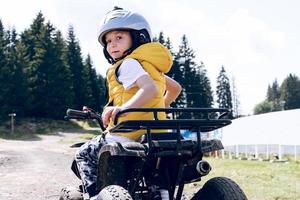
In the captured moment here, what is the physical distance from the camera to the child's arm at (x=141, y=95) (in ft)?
11.8

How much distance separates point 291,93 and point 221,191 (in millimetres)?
140702

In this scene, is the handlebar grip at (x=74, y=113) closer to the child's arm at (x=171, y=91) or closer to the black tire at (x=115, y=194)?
the black tire at (x=115, y=194)

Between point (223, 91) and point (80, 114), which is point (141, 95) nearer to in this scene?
point (80, 114)

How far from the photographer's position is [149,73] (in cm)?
382

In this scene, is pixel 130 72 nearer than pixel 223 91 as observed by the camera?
Yes

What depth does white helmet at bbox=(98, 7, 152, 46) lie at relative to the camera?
392 centimetres

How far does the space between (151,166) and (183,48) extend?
83.7 meters

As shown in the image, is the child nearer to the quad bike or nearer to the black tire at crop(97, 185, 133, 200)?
the quad bike

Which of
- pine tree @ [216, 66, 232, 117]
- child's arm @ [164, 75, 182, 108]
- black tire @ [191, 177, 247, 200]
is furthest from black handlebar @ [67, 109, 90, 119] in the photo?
pine tree @ [216, 66, 232, 117]

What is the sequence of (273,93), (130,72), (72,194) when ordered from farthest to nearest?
(273,93) < (72,194) < (130,72)

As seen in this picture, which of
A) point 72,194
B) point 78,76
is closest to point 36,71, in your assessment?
point 78,76

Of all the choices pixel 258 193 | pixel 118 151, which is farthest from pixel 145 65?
pixel 258 193

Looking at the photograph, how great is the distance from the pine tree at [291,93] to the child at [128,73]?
13891 cm

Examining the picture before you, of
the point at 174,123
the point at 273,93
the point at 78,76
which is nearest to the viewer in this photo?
the point at 174,123
